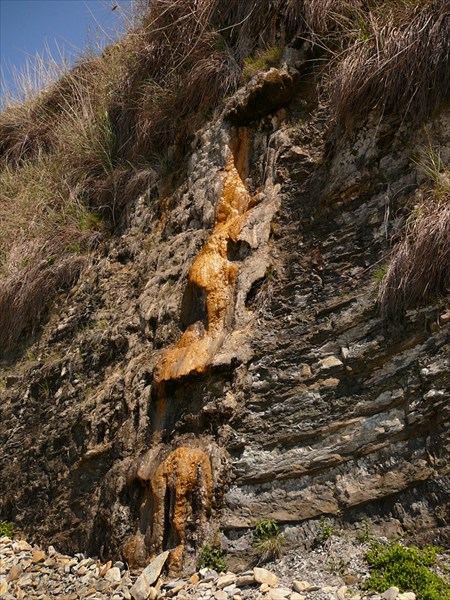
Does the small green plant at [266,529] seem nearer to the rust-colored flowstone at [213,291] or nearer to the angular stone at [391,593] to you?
the angular stone at [391,593]

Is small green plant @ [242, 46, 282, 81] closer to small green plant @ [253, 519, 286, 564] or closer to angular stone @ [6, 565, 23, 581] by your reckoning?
small green plant @ [253, 519, 286, 564]

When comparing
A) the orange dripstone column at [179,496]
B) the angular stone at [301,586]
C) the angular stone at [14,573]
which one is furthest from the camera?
the angular stone at [14,573]

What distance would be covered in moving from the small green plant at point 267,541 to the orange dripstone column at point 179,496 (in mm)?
383

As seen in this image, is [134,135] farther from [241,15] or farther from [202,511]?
[202,511]

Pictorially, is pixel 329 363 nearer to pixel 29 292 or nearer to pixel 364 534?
Answer: pixel 364 534

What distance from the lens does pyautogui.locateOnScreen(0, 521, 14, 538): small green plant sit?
6160mm


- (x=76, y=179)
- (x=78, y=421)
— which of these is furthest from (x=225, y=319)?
(x=76, y=179)

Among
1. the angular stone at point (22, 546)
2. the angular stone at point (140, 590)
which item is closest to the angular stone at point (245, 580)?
the angular stone at point (140, 590)

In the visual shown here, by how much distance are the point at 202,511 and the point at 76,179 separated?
15.9 feet

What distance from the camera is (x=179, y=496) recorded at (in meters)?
4.62

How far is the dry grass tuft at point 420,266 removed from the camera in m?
4.31

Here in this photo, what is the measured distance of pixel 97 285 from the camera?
698cm

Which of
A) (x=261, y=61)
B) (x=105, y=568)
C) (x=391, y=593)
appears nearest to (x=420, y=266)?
(x=391, y=593)

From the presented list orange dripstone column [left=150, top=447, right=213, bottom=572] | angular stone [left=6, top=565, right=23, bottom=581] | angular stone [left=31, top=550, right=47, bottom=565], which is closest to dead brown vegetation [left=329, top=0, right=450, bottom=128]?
orange dripstone column [left=150, top=447, right=213, bottom=572]
